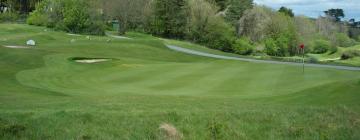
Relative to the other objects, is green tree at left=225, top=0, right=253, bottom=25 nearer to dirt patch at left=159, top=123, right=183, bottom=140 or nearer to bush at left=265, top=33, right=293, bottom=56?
bush at left=265, top=33, right=293, bottom=56

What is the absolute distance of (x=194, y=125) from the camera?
9.67 metres

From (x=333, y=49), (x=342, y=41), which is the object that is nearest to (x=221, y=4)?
(x=333, y=49)

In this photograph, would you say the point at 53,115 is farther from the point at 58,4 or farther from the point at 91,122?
the point at 58,4

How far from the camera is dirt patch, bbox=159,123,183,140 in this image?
28.9 ft

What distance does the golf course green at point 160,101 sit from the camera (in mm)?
Answer: 9391

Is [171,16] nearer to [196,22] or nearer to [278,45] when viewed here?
[196,22]

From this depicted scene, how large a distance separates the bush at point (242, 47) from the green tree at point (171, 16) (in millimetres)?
11388

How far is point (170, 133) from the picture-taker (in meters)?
8.95

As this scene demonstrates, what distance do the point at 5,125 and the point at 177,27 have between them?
8968cm

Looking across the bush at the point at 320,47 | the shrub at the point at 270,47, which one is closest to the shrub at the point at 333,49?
the bush at the point at 320,47

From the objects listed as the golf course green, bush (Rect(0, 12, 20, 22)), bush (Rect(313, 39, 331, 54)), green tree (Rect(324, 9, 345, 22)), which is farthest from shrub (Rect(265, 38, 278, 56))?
green tree (Rect(324, 9, 345, 22))

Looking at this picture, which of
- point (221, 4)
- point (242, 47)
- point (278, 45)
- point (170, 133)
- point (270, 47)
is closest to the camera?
point (170, 133)

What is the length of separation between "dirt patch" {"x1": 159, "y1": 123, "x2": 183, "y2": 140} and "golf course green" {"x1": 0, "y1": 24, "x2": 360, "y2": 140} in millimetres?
28

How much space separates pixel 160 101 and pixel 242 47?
8259 cm
